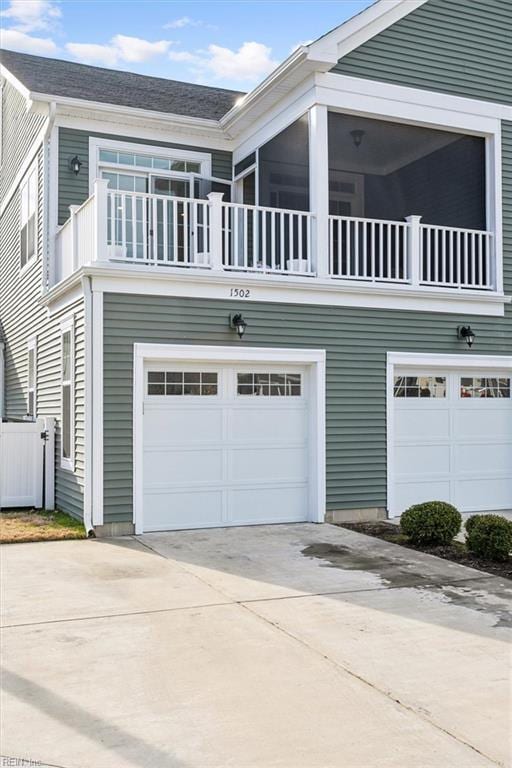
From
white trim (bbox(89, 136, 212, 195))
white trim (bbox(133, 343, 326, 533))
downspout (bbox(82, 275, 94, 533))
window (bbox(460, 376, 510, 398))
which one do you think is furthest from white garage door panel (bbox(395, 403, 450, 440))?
white trim (bbox(89, 136, 212, 195))

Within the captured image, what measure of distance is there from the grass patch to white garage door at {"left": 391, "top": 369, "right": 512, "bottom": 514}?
4.34 metres

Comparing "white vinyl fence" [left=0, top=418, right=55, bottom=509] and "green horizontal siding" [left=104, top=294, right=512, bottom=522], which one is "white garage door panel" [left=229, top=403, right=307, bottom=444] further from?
"white vinyl fence" [left=0, top=418, right=55, bottom=509]

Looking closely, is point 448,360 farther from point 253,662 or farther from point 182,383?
point 253,662

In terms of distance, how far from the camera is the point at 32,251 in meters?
13.1

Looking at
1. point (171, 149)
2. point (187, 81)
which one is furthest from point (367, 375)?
point (187, 81)

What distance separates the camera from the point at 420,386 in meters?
10.9

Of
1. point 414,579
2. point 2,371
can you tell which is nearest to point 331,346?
point 414,579

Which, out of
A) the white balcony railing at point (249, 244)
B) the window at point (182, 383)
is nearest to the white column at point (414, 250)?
the white balcony railing at point (249, 244)

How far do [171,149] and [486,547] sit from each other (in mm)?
7873

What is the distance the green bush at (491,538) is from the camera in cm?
766

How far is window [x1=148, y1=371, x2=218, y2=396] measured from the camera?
9.48 metres

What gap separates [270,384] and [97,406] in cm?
236

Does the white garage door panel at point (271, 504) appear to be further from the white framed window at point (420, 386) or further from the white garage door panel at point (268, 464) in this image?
the white framed window at point (420, 386)

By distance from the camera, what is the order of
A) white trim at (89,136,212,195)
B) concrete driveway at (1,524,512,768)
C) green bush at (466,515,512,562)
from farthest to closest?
white trim at (89,136,212,195)
green bush at (466,515,512,562)
concrete driveway at (1,524,512,768)
